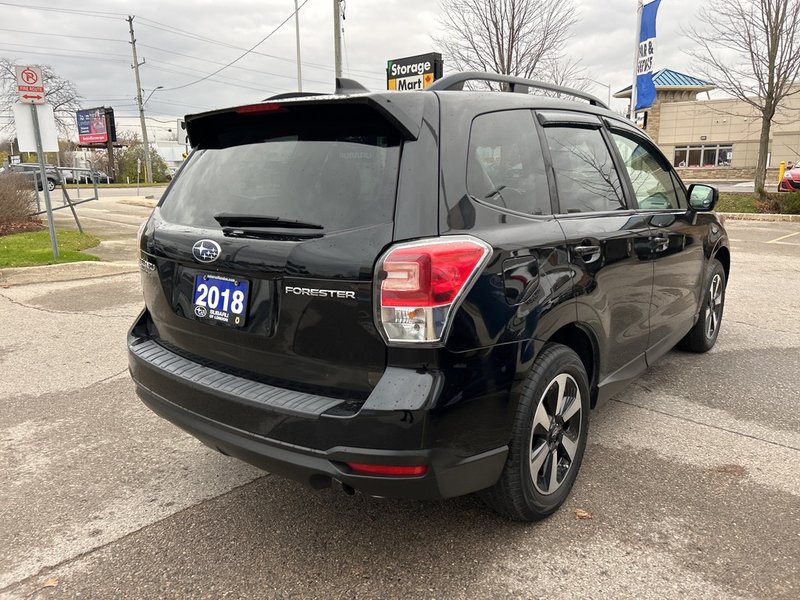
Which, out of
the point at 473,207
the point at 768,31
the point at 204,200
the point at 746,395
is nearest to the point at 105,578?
the point at 204,200

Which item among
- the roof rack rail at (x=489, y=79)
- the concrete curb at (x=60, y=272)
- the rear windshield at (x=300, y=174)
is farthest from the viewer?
the concrete curb at (x=60, y=272)

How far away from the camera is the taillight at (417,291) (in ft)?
6.52

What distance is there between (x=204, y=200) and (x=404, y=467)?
149cm

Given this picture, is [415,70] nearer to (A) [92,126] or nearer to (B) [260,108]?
(B) [260,108]

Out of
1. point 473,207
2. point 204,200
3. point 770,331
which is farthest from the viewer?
point 770,331

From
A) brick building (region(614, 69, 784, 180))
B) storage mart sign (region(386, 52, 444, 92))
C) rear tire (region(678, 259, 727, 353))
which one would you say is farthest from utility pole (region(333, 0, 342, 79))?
brick building (region(614, 69, 784, 180))

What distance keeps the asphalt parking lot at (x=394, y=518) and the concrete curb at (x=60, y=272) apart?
4.44 metres

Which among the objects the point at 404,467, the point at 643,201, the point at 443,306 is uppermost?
the point at 643,201

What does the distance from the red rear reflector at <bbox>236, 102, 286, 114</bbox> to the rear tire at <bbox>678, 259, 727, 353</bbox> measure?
356cm

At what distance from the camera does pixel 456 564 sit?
2.37m

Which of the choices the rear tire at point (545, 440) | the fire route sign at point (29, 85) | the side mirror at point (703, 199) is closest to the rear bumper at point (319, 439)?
the rear tire at point (545, 440)

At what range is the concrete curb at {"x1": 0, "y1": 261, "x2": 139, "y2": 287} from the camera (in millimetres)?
8180

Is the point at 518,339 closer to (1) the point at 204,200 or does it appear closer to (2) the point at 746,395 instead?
(1) the point at 204,200

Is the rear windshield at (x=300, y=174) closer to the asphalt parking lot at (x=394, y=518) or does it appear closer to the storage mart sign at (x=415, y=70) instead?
the asphalt parking lot at (x=394, y=518)
